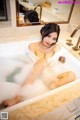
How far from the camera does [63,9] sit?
1.73 m

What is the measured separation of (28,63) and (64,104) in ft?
2.72

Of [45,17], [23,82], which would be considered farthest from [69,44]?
[23,82]

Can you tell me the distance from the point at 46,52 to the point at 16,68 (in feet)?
1.44

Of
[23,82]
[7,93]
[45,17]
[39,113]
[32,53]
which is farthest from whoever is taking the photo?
[45,17]

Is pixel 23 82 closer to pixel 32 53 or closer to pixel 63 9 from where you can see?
pixel 32 53

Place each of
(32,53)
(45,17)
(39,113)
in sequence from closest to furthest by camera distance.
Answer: (39,113) < (32,53) < (45,17)

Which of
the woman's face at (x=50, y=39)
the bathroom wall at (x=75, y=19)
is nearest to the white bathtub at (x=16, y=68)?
the woman's face at (x=50, y=39)

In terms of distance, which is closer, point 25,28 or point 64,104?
point 64,104

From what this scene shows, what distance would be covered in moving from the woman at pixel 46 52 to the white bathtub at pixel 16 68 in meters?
0.09

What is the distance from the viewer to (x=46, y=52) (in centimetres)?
148

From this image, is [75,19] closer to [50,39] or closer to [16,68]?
[50,39]

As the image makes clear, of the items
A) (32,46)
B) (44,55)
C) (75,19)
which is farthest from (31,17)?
(75,19)

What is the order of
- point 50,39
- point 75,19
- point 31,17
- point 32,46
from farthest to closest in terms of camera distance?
point 75,19 < point 31,17 < point 32,46 < point 50,39

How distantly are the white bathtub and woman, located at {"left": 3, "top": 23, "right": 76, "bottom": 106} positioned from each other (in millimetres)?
88
